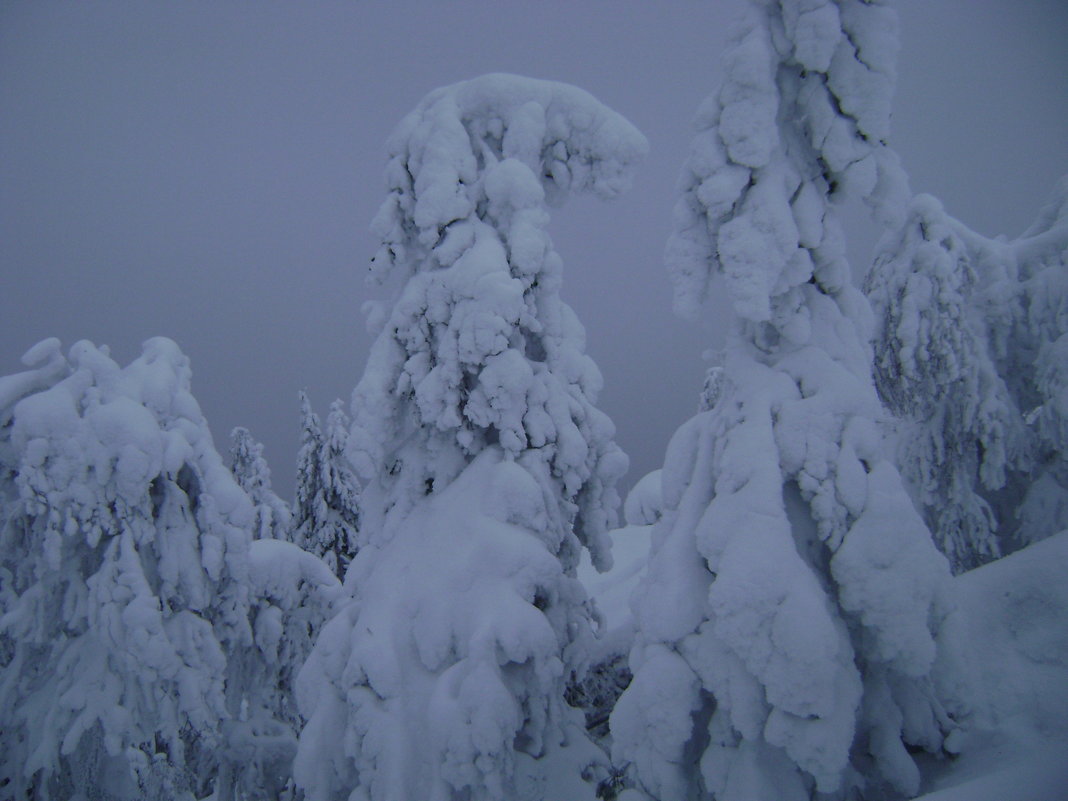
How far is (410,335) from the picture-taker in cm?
661

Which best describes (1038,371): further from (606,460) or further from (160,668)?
(160,668)

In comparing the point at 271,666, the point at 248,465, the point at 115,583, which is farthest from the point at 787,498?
the point at 248,465

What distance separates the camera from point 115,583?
736 cm

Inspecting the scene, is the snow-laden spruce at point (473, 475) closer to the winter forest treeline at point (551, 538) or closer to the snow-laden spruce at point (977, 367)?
the winter forest treeline at point (551, 538)

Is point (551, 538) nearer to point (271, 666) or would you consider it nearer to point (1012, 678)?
point (1012, 678)

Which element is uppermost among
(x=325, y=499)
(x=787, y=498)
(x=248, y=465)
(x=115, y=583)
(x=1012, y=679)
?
(x=248, y=465)

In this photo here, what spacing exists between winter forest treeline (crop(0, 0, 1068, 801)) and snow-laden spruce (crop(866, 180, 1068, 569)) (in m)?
0.14

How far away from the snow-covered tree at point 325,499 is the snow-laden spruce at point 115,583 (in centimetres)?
1222

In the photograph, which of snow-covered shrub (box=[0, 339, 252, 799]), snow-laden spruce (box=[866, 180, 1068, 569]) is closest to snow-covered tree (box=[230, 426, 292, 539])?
snow-covered shrub (box=[0, 339, 252, 799])

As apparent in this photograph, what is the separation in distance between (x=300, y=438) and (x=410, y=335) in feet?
53.4


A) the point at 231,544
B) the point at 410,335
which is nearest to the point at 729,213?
the point at 410,335

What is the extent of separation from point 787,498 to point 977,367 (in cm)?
842

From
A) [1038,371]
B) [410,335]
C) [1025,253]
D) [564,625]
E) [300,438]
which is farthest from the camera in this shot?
[300,438]

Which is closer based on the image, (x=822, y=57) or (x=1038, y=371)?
(x=822, y=57)
